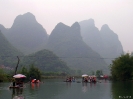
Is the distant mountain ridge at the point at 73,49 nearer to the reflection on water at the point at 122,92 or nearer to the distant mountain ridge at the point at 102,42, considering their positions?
the distant mountain ridge at the point at 102,42

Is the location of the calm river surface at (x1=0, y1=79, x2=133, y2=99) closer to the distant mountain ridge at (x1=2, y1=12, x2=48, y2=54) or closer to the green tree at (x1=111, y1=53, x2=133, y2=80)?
the green tree at (x1=111, y1=53, x2=133, y2=80)

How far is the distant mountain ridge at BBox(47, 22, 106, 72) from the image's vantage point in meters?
119

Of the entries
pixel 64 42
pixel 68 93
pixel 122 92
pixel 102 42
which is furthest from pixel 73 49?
pixel 68 93

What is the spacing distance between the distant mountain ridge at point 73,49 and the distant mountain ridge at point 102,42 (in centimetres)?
3449

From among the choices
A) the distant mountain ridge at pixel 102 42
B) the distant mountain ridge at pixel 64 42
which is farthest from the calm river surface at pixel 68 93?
the distant mountain ridge at pixel 102 42

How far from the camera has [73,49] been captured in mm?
126312

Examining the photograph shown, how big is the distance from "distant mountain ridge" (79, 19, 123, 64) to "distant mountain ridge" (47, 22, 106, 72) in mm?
34489

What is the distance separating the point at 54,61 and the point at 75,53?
1650 inches

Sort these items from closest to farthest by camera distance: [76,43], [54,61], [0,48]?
[54,61], [0,48], [76,43]

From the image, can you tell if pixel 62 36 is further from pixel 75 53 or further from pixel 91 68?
pixel 91 68

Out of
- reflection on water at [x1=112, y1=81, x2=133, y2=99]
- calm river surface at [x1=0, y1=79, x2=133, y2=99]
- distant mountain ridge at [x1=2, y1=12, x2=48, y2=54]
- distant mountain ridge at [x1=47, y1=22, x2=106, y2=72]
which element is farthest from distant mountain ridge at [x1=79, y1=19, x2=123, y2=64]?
calm river surface at [x1=0, y1=79, x2=133, y2=99]

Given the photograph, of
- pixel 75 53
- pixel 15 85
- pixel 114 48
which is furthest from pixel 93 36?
pixel 15 85

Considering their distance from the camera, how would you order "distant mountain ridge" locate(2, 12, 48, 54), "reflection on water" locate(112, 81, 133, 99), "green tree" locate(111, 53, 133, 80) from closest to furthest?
"reflection on water" locate(112, 81, 133, 99) → "green tree" locate(111, 53, 133, 80) → "distant mountain ridge" locate(2, 12, 48, 54)

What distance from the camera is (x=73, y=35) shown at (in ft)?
449
